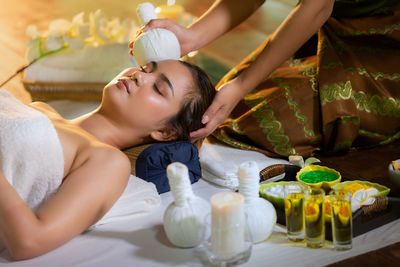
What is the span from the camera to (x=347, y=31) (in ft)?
8.70

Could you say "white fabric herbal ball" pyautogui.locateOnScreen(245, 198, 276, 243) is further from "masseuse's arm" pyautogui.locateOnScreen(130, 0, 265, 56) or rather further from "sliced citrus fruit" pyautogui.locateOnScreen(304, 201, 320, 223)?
"masseuse's arm" pyautogui.locateOnScreen(130, 0, 265, 56)

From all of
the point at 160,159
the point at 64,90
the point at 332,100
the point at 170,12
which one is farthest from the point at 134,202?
the point at 170,12

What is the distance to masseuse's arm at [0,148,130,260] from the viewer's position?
5.07 ft

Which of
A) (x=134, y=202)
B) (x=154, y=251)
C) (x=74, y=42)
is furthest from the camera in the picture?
(x=74, y=42)

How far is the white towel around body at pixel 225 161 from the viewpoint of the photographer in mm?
2168

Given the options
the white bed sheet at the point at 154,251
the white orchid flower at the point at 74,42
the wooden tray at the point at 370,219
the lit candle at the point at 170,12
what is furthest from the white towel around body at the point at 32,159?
the lit candle at the point at 170,12

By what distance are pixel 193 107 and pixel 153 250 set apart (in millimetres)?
658

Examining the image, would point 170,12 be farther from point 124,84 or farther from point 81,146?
point 81,146

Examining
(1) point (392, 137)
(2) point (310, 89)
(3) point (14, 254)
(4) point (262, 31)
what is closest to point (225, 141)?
(2) point (310, 89)

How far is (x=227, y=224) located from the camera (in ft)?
4.79

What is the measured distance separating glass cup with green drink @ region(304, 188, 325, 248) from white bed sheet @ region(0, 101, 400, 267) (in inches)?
1.3

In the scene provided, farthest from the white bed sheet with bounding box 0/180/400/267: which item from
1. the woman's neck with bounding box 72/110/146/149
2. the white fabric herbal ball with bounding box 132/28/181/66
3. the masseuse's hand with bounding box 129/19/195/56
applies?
the masseuse's hand with bounding box 129/19/195/56

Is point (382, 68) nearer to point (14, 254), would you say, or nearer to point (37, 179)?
point (37, 179)

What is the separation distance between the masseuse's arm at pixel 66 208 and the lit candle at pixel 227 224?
40 cm
